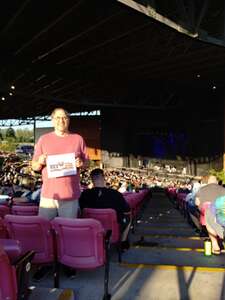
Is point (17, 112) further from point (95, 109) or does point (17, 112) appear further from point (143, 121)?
point (143, 121)

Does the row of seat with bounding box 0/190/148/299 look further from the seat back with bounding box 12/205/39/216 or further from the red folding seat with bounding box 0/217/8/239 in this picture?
the seat back with bounding box 12/205/39/216

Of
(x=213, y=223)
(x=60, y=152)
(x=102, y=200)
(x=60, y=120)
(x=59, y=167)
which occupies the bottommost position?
(x=213, y=223)

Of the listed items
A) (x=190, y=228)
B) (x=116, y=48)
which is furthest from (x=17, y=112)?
(x=190, y=228)

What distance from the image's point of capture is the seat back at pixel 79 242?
3.62 metres

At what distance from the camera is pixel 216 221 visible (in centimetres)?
553

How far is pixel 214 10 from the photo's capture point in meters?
17.5

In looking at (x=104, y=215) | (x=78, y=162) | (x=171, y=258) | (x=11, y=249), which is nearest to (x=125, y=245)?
(x=171, y=258)

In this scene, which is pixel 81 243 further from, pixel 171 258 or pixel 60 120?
pixel 171 258

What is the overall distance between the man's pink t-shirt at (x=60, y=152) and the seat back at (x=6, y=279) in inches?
64.6

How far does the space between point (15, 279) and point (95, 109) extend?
3312 cm

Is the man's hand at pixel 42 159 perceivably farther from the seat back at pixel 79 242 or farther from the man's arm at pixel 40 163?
the seat back at pixel 79 242

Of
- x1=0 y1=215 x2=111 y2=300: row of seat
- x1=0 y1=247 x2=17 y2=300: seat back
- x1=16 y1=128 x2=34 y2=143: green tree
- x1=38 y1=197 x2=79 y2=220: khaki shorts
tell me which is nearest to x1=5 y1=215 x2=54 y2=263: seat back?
x1=0 y1=215 x2=111 y2=300: row of seat

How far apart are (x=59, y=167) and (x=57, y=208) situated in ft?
1.30

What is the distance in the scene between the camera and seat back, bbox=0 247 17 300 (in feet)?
7.97
